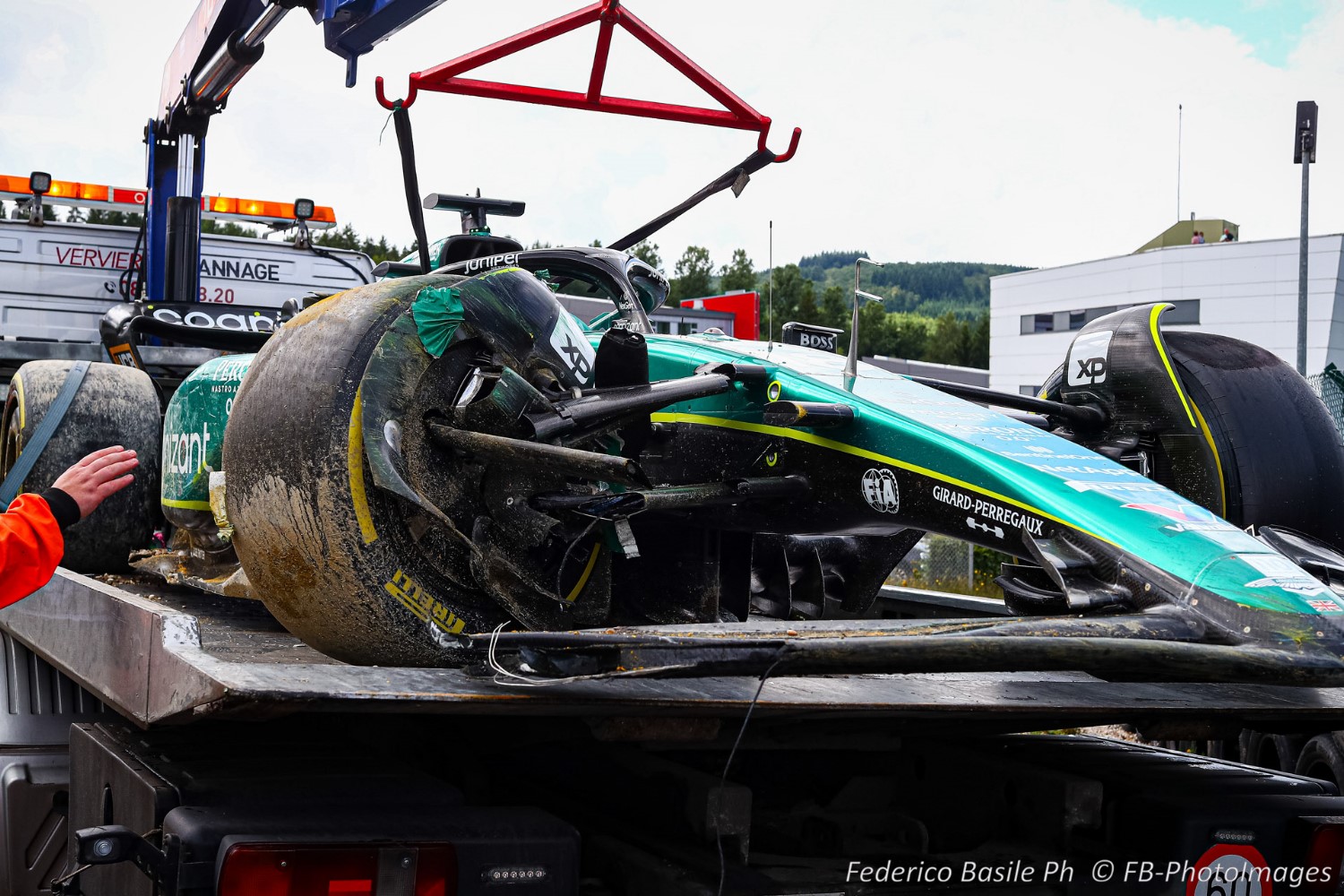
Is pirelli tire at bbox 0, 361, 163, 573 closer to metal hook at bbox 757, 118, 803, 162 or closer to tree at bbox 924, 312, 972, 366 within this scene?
metal hook at bbox 757, 118, 803, 162

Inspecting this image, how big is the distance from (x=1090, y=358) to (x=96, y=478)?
278 centimetres

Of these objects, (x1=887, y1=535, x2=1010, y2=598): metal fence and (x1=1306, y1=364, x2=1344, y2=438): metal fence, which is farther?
(x1=887, y1=535, x2=1010, y2=598): metal fence

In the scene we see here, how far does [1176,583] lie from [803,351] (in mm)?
1473

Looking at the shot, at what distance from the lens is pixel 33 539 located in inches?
110

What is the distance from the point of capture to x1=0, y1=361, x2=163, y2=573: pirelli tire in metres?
4.51

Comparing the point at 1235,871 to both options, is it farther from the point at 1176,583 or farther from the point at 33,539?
the point at 33,539

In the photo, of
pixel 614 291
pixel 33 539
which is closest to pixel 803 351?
pixel 614 291

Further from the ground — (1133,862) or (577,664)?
(577,664)

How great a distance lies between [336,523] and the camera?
9.05 feet

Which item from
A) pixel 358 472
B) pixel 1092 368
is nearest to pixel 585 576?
pixel 358 472

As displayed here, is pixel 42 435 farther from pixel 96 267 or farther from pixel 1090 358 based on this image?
pixel 96 267

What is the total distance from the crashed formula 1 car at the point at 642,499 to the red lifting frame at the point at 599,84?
2.32ft

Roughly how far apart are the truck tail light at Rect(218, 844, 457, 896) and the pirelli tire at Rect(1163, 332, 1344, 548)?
252 centimetres

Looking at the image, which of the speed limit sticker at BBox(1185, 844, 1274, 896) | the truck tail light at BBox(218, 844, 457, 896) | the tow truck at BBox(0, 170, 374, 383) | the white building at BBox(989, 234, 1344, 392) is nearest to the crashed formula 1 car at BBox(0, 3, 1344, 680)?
the truck tail light at BBox(218, 844, 457, 896)
